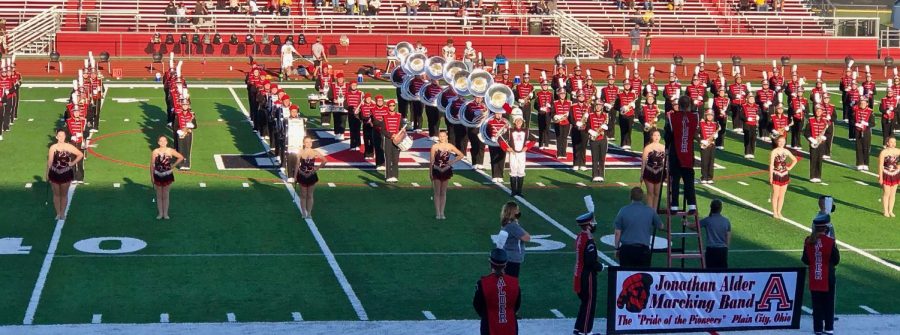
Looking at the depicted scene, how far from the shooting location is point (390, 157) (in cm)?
2800

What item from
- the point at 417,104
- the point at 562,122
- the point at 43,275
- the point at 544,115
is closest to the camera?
the point at 43,275

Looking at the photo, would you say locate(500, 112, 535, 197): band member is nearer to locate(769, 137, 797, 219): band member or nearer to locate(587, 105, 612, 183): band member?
locate(587, 105, 612, 183): band member

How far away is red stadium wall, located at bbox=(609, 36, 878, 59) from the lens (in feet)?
183

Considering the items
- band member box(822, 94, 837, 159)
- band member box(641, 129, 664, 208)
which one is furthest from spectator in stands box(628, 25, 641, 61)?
band member box(641, 129, 664, 208)

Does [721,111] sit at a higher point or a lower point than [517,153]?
higher

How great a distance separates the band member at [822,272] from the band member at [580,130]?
13049 mm

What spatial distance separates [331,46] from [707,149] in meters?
25.7

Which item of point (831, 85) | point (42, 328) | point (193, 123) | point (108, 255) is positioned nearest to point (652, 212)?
point (42, 328)

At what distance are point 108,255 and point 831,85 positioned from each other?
1331 inches

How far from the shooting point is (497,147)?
27984mm

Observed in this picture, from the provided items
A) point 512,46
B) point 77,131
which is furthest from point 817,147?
point 512,46

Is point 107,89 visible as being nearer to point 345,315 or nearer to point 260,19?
point 260,19

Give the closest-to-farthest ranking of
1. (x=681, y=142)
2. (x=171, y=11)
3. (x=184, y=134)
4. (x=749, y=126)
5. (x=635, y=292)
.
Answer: (x=635, y=292)
(x=681, y=142)
(x=184, y=134)
(x=749, y=126)
(x=171, y=11)

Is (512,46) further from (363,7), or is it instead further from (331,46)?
(331,46)
